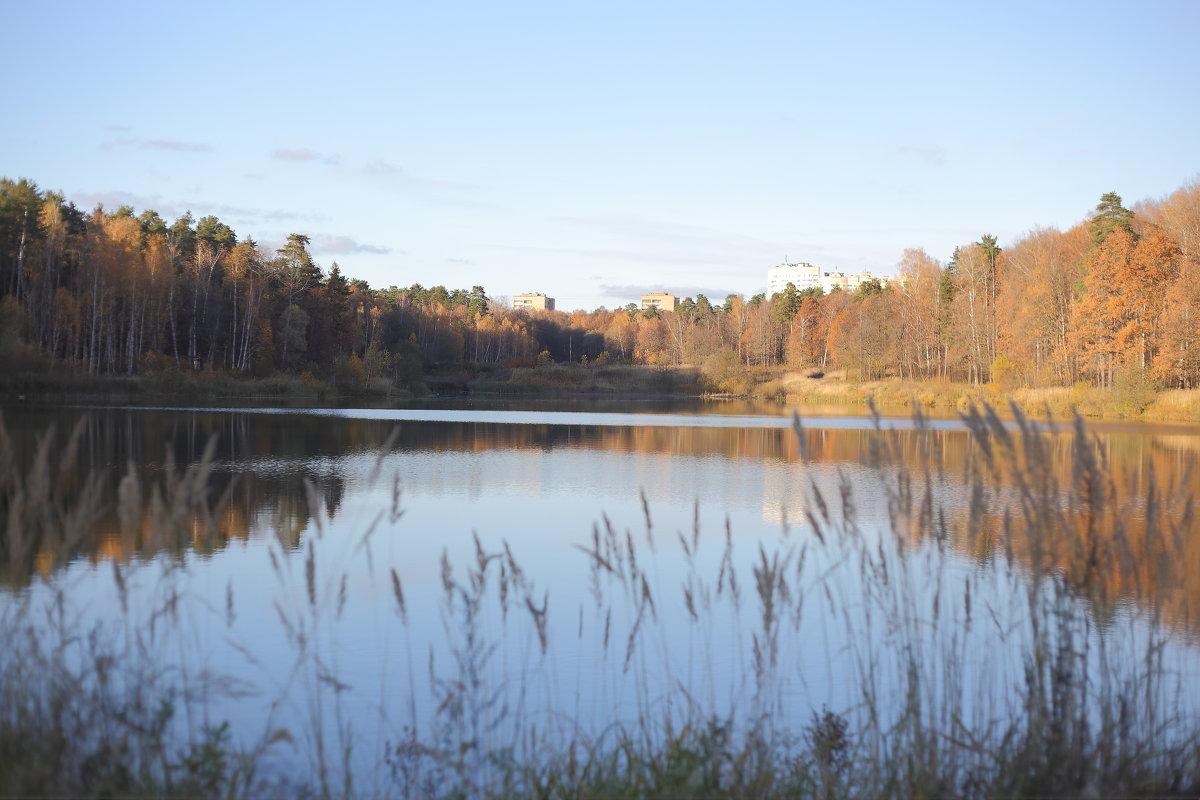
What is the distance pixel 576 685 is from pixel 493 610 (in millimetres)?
1547

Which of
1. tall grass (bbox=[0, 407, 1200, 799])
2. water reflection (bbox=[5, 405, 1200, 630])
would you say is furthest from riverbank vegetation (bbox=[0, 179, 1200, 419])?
tall grass (bbox=[0, 407, 1200, 799])

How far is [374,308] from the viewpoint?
80.3 m

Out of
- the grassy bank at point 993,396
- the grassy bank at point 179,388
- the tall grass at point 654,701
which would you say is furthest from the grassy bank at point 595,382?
the tall grass at point 654,701

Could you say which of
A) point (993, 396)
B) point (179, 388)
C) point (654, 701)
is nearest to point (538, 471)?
point (654, 701)

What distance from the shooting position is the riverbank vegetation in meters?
41.8

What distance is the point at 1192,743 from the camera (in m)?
4.34

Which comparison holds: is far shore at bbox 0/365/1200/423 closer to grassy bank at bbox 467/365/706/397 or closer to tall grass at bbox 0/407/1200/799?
grassy bank at bbox 467/365/706/397

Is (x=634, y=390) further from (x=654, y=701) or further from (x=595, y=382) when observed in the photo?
(x=654, y=701)

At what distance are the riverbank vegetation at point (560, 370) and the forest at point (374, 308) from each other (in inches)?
4.7

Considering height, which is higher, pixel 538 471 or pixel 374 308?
pixel 374 308

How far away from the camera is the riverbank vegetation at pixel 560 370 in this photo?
1644 inches

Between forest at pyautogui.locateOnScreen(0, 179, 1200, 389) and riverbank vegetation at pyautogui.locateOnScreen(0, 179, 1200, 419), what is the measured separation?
12cm

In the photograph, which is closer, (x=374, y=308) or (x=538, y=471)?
(x=538, y=471)

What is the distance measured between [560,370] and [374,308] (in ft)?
54.8
